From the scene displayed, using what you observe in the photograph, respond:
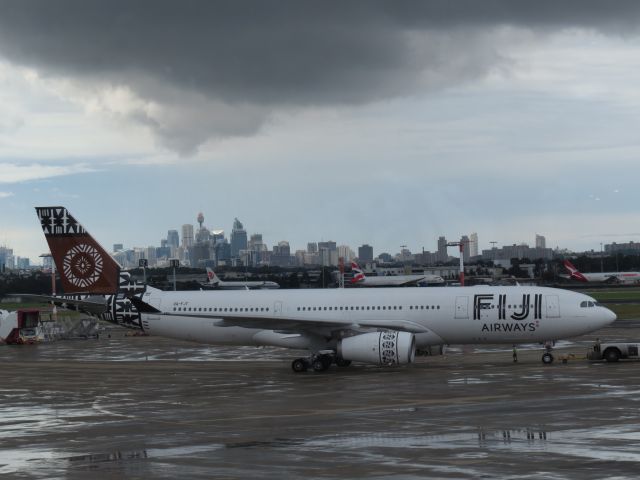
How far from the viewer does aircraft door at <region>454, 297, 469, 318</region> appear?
47.1m

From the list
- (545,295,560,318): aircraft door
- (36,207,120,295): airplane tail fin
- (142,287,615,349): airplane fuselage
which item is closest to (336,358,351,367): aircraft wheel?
(142,287,615,349): airplane fuselage

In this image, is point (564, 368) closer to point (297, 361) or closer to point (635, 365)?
point (635, 365)

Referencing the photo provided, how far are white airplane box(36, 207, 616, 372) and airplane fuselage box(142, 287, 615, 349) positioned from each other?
48 mm

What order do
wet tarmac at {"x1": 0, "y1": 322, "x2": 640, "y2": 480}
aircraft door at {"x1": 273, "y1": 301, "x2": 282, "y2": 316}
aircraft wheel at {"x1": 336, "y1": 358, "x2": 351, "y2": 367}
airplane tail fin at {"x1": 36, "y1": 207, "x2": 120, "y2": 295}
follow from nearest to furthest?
wet tarmac at {"x1": 0, "y1": 322, "x2": 640, "y2": 480}
aircraft wheel at {"x1": 336, "y1": 358, "x2": 351, "y2": 367}
aircraft door at {"x1": 273, "y1": 301, "x2": 282, "y2": 316}
airplane tail fin at {"x1": 36, "y1": 207, "x2": 120, "y2": 295}

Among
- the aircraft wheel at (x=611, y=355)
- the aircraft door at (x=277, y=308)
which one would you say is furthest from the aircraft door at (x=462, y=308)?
the aircraft door at (x=277, y=308)

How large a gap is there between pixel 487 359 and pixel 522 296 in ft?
19.4

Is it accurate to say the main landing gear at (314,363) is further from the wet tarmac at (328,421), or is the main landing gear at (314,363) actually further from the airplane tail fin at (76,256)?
the airplane tail fin at (76,256)

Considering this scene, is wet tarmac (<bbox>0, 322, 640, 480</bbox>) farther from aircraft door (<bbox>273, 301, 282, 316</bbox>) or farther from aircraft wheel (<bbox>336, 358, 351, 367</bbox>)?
aircraft door (<bbox>273, 301, 282, 316</bbox>)

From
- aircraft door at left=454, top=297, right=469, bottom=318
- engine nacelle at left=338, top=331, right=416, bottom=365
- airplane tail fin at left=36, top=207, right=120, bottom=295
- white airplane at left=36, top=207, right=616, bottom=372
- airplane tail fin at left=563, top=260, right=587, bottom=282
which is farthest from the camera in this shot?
airplane tail fin at left=563, top=260, right=587, bottom=282

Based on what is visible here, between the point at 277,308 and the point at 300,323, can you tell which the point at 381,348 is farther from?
the point at 277,308

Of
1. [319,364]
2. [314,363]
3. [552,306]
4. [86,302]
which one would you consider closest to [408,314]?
[319,364]

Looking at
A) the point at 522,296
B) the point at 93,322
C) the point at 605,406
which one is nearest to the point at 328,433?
the point at 605,406

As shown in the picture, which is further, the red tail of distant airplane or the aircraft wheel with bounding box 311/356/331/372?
the red tail of distant airplane

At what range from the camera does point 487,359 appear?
169ft
